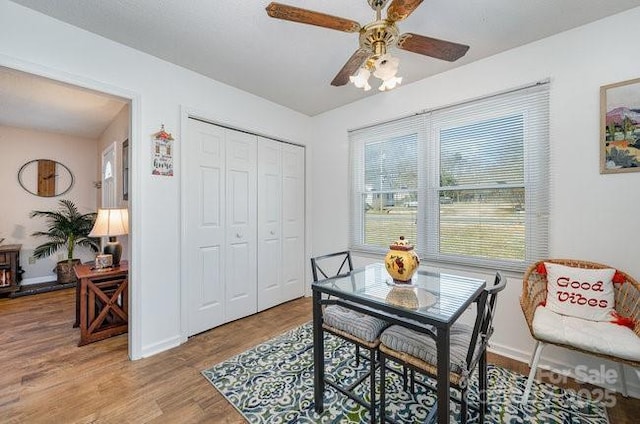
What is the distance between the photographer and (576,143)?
1927 mm

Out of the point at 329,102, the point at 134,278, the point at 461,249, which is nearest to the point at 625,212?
the point at 461,249

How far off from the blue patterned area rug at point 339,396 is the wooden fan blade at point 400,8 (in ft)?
6.92

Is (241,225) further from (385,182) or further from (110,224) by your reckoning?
A: (385,182)

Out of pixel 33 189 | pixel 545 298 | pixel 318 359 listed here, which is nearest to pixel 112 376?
pixel 318 359

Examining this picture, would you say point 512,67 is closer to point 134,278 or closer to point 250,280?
point 250,280

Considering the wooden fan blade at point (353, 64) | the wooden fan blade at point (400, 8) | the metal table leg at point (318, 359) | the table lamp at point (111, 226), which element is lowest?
the metal table leg at point (318, 359)

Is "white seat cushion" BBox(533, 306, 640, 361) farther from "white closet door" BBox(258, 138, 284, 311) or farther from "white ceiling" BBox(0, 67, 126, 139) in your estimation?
"white ceiling" BBox(0, 67, 126, 139)

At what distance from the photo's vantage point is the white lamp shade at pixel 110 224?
8.39 ft

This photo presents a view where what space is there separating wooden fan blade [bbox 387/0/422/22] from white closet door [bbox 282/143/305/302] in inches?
91.5

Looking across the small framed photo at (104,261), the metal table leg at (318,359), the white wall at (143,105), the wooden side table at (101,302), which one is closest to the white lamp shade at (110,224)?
the small framed photo at (104,261)

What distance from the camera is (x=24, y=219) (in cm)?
413

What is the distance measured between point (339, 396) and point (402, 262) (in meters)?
0.97

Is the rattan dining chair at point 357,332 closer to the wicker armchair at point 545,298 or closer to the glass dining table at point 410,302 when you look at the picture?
the glass dining table at point 410,302

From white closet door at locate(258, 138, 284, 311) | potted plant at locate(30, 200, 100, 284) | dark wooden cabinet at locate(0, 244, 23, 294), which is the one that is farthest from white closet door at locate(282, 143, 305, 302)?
dark wooden cabinet at locate(0, 244, 23, 294)
